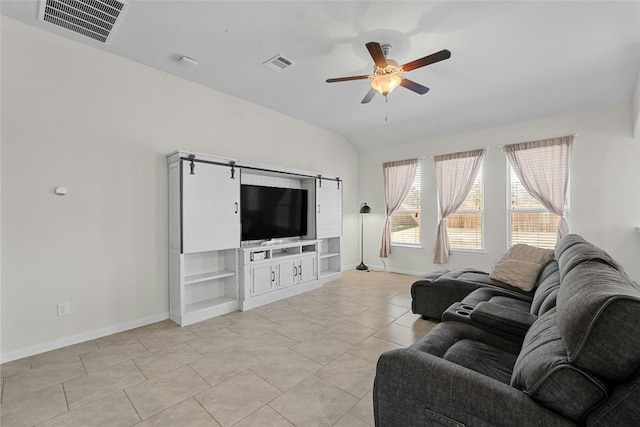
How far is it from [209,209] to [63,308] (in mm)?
1729

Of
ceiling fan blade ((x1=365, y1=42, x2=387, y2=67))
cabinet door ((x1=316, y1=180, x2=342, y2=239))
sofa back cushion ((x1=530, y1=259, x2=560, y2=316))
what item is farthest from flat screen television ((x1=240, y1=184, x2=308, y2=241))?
sofa back cushion ((x1=530, y1=259, x2=560, y2=316))

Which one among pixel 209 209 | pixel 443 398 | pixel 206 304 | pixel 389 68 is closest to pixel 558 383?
pixel 443 398

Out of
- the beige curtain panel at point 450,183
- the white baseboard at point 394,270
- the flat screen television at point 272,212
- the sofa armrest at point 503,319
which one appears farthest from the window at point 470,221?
the sofa armrest at point 503,319

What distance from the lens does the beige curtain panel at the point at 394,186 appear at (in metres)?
6.03

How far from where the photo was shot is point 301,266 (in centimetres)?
480

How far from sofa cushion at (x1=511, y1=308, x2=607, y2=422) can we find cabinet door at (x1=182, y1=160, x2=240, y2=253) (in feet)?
10.9

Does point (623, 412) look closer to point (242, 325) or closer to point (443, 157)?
point (242, 325)

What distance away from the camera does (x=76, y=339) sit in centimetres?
298

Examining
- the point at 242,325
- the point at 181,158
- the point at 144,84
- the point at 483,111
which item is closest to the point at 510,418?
the point at 242,325

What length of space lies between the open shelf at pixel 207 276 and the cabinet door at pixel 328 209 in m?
1.78

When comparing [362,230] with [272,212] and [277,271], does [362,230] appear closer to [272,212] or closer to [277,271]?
[272,212]

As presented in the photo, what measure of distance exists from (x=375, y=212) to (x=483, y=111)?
2853mm

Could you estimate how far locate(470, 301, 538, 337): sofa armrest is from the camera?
1809 millimetres

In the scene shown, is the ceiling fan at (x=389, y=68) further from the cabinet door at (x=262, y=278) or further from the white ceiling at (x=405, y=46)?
the cabinet door at (x=262, y=278)
